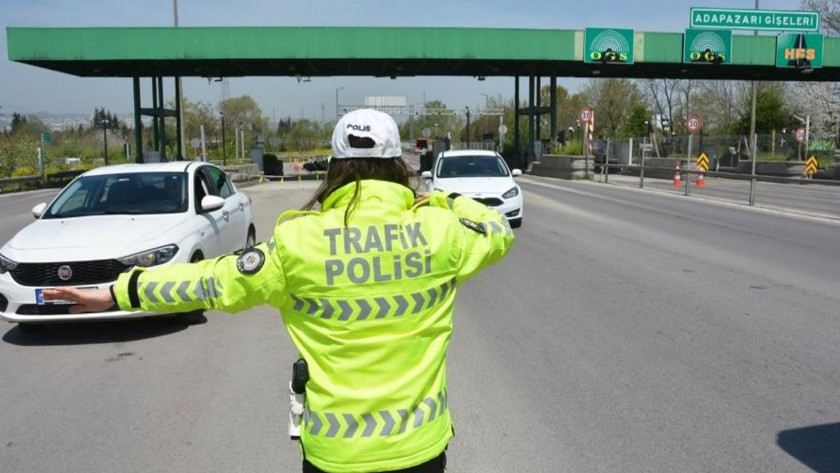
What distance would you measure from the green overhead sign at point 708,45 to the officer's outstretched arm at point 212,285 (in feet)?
128

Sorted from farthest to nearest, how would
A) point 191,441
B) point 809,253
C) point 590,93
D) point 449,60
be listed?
point 590,93, point 449,60, point 809,253, point 191,441

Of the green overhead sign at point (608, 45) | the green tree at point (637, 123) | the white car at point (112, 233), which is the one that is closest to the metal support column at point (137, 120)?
the green overhead sign at point (608, 45)

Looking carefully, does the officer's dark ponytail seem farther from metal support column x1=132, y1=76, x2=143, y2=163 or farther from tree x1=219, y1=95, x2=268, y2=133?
tree x1=219, y1=95, x2=268, y2=133

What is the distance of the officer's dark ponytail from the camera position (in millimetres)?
2479

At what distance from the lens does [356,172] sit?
8.15 ft

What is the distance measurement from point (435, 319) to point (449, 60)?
37.0 meters

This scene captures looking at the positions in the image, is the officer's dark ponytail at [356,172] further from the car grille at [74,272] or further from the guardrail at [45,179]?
the guardrail at [45,179]

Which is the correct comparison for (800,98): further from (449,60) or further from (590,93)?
(449,60)

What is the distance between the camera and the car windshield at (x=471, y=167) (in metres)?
16.5

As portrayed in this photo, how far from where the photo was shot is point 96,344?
6.96 m

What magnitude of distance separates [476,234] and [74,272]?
5.28 m

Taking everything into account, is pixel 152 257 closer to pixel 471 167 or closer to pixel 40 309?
pixel 40 309

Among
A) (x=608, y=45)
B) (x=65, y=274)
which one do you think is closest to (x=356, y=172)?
(x=65, y=274)

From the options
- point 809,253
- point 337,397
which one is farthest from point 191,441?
point 809,253
